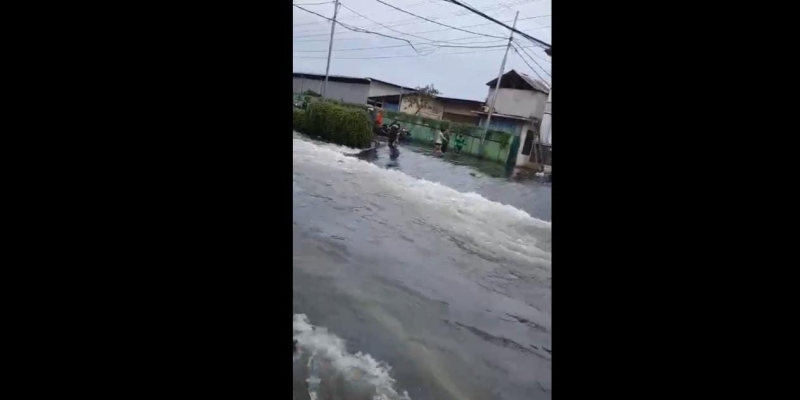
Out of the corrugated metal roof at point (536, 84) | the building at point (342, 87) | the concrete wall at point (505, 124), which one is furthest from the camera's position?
the building at point (342, 87)

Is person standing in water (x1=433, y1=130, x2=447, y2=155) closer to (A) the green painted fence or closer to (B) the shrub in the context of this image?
(A) the green painted fence

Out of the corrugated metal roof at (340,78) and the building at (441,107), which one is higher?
the corrugated metal roof at (340,78)

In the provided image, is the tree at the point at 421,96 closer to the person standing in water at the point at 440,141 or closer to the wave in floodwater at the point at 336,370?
the person standing in water at the point at 440,141

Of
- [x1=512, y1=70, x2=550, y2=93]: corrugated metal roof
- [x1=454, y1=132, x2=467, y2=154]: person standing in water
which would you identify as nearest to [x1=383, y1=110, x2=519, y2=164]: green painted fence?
[x1=454, y1=132, x2=467, y2=154]: person standing in water

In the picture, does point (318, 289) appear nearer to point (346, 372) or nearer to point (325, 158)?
point (346, 372)

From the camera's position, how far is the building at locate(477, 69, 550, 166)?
1.53 m

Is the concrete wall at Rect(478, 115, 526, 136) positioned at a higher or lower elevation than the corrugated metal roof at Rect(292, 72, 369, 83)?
lower

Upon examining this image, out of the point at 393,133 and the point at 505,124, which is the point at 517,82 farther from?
the point at 393,133

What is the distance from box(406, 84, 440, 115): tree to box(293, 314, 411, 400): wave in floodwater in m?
0.97

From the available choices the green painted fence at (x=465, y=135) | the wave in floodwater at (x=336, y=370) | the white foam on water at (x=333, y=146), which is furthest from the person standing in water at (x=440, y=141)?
the wave in floodwater at (x=336, y=370)

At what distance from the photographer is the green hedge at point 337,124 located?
6.08 feet

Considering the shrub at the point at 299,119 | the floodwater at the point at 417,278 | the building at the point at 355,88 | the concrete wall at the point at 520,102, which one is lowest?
the floodwater at the point at 417,278
